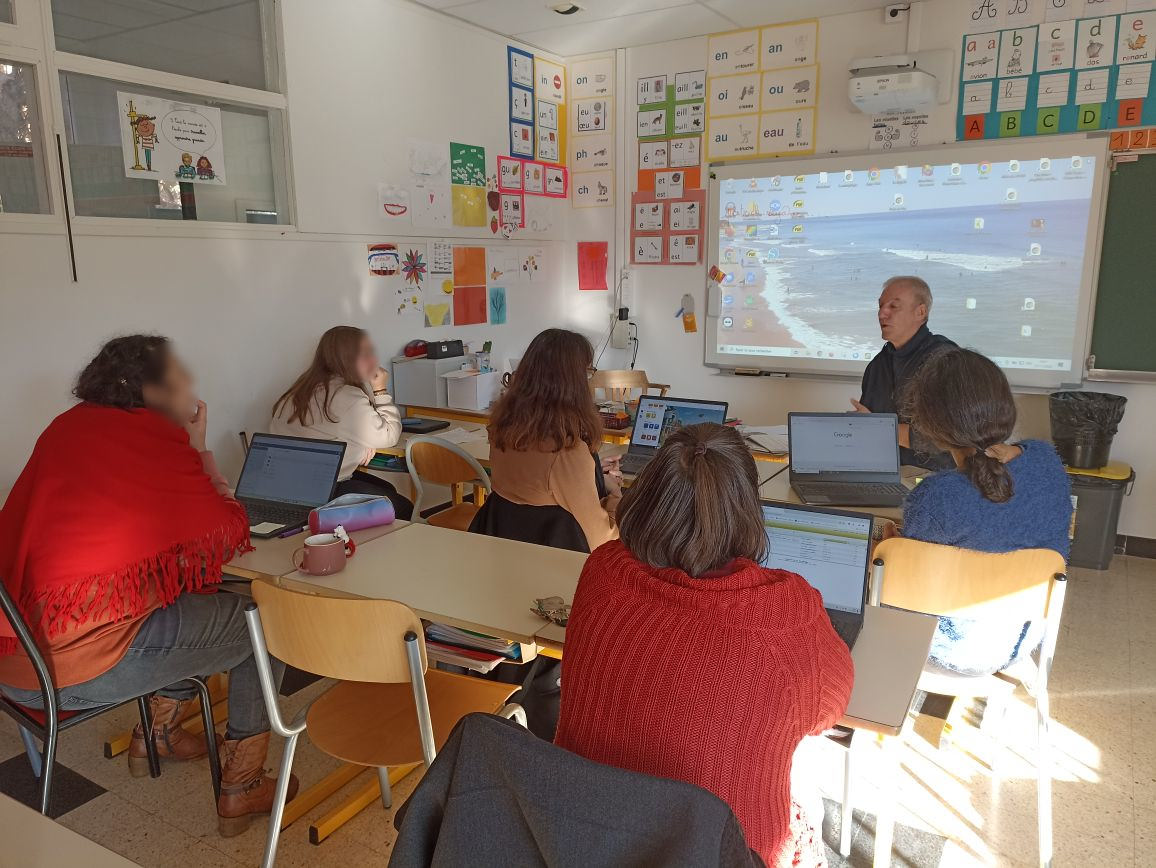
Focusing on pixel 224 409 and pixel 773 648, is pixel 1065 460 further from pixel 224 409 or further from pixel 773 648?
pixel 224 409

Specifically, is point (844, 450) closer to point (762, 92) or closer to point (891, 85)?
point (891, 85)

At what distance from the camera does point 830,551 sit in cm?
178

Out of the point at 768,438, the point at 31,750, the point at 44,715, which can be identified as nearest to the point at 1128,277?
the point at 768,438

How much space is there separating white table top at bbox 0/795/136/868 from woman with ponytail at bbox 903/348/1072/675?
5.91 feet

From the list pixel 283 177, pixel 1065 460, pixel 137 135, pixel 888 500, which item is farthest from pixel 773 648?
pixel 1065 460

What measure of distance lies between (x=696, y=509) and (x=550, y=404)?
1359 mm

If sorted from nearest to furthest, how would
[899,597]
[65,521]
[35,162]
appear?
[65,521] < [899,597] < [35,162]

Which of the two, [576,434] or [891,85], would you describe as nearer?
[576,434]

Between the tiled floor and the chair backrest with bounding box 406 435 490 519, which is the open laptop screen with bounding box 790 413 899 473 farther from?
the chair backrest with bounding box 406 435 490 519

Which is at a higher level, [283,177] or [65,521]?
[283,177]

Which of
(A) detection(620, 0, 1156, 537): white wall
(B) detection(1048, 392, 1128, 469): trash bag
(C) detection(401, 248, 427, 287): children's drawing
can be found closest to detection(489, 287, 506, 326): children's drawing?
(C) detection(401, 248, 427, 287): children's drawing

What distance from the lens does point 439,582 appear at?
206 centimetres

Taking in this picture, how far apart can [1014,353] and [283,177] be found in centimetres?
374

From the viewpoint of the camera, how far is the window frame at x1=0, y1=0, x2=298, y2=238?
2850mm
